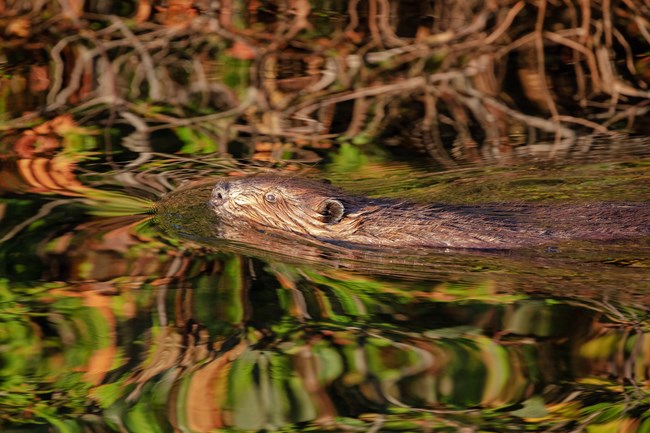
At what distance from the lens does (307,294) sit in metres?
4.41

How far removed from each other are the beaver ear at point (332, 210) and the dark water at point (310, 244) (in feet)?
0.41

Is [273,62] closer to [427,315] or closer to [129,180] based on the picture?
[129,180]

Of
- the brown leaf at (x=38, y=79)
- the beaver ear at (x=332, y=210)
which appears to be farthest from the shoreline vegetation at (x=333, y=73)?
the beaver ear at (x=332, y=210)

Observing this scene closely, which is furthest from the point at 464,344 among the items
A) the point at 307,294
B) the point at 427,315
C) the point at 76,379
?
the point at 76,379

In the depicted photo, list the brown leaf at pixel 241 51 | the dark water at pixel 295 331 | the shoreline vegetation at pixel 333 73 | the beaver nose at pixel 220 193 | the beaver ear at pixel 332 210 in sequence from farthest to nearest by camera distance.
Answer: the brown leaf at pixel 241 51 → the shoreline vegetation at pixel 333 73 → the beaver nose at pixel 220 193 → the beaver ear at pixel 332 210 → the dark water at pixel 295 331

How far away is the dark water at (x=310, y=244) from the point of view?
3744 mm

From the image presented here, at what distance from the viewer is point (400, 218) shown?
15.8ft

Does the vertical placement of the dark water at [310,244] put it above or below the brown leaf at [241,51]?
below

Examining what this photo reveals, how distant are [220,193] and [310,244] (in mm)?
508

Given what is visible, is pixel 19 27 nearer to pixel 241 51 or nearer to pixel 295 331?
pixel 241 51

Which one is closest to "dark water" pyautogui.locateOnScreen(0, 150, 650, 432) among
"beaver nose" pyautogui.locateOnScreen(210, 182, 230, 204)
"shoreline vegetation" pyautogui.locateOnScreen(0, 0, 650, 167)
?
"beaver nose" pyautogui.locateOnScreen(210, 182, 230, 204)

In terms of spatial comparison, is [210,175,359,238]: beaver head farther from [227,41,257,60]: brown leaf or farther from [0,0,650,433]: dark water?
[227,41,257,60]: brown leaf

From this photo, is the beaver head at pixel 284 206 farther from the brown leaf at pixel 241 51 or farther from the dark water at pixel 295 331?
the brown leaf at pixel 241 51

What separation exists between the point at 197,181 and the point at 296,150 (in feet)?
2.42
